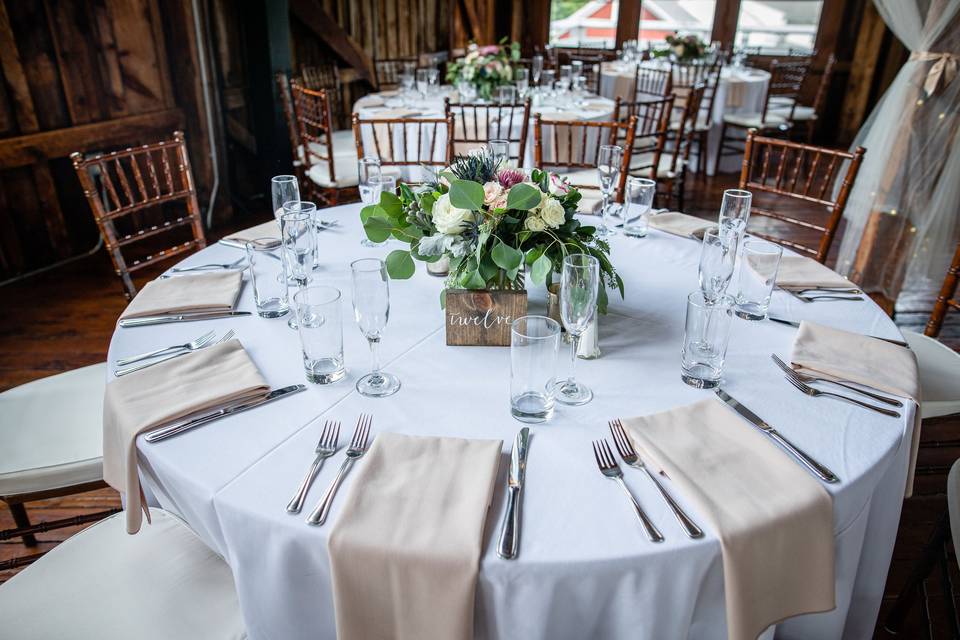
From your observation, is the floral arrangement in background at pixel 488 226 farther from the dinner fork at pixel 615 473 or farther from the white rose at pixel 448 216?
the dinner fork at pixel 615 473

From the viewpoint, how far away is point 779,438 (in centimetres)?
108

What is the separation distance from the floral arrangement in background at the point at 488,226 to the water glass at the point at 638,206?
0.56 m

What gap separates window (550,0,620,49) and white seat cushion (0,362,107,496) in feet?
23.0

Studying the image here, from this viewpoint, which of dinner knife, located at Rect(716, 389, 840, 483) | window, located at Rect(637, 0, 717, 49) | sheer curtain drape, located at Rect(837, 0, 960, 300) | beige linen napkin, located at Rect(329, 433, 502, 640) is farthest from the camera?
window, located at Rect(637, 0, 717, 49)

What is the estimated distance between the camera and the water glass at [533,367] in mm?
1078

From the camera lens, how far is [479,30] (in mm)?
7234

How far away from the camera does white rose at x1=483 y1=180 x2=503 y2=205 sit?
49.6 inches

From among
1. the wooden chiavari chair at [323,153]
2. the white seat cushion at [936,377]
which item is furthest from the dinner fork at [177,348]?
the wooden chiavari chair at [323,153]

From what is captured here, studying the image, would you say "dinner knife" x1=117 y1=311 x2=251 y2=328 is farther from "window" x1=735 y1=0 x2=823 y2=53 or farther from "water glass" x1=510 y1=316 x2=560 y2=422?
"window" x1=735 y1=0 x2=823 y2=53

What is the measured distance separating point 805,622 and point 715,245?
768 mm

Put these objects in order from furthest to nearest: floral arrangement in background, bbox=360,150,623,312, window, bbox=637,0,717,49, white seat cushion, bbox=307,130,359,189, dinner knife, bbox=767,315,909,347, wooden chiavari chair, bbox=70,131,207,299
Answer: window, bbox=637,0,717,49, white seat cushion, bbox=307,130,359,189, wooden chiavari chair, bbox=70,131,207,299, dinner knife, bbox=767,315,909,347, floral arrangement in background, bbox=360,150,623,312

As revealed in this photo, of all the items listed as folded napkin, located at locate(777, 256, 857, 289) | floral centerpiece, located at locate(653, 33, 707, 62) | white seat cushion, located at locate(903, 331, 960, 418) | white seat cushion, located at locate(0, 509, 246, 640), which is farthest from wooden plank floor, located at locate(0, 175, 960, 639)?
floral centerpiece, located at locate(653, 33, 707, 62)

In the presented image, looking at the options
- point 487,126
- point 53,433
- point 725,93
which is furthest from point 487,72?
point 53,433

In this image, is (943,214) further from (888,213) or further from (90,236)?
(90,236)
